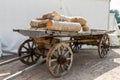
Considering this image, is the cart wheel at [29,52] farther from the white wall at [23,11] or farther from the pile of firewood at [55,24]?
the white wall at [23,11]

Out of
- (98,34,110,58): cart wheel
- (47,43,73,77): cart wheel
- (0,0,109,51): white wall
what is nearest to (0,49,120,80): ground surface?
(47,43,73,77): cart wheel

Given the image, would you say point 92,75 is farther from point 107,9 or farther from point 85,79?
point 107,9

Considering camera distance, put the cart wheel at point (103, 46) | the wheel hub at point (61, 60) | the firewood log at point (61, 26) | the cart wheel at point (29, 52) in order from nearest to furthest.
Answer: the firewood log at point (61, 26) < the wheel hub at point (61, 60) < the cart wheel at point (29, 52) < the cart wheel at point (103, 46)

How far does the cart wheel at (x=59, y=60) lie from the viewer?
13.2 ft

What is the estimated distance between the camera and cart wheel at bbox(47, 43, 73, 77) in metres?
4.02

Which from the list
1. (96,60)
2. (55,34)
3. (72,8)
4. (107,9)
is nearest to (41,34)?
(55,34)

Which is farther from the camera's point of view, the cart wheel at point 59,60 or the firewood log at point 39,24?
the firewood log at point 39,24

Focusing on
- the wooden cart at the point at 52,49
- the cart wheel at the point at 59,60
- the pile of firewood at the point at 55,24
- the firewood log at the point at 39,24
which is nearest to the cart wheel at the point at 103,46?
the wooden cart at the point at 52,49

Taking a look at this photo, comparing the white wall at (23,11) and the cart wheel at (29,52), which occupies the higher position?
the white wall at (23,11)

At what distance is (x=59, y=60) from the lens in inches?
165

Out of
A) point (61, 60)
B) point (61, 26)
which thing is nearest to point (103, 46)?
point (61, 60)

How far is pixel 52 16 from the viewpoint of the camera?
174 inches

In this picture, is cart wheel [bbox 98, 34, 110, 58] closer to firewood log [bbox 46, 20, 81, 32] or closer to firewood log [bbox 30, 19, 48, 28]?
firewood log [bbox 46, 20, 81, 32]

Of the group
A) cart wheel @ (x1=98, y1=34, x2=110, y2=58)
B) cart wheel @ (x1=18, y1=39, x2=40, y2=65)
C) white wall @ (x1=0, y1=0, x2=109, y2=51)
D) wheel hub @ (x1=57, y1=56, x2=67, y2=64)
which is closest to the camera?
wheel hub @ (x1=57, y1=56, x2=67, y2=64)
